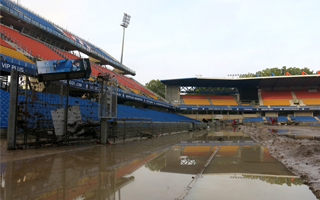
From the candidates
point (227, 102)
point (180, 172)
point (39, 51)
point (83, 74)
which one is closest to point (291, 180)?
point (180, 172)

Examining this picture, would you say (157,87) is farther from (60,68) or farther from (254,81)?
(60,68)

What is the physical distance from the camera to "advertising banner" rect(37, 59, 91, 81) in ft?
32.1

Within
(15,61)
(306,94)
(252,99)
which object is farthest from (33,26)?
(306,94)

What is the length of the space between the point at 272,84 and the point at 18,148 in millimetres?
67252

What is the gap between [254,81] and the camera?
5844 cm

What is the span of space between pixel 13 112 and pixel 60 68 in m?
2.74

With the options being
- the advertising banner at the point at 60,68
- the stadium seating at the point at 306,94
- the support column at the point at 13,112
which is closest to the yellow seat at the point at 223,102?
the stadium seating at the point at 306,94

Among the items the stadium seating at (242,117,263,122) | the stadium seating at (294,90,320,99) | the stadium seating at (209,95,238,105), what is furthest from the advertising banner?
the stadium seating at (294,90,320,99)

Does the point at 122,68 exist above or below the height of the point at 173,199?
above

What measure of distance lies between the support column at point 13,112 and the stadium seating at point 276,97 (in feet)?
211

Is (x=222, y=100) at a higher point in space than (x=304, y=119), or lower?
higher

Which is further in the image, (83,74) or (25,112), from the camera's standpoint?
(83,74)

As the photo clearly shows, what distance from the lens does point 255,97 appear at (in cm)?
6191

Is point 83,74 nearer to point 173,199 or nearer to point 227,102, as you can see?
point 173,199
